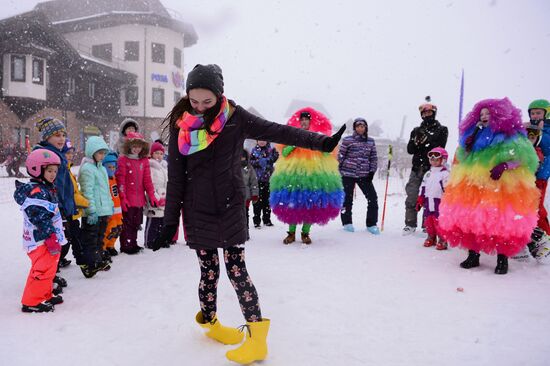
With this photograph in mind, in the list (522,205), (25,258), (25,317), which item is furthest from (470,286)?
(25,258)

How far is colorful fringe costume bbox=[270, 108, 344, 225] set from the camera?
6105 mm

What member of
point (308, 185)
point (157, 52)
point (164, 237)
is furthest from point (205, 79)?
point (157, 52)

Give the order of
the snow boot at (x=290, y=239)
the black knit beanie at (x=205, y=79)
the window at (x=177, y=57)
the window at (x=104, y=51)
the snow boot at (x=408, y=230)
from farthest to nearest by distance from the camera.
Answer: the window at (x=177, y=57)
the window at (x=104, y=51)
the snow boot at (x=408, y=230)
the snow boot at (x=290, y=239)
the black knit beanie at (x=205, y=79)

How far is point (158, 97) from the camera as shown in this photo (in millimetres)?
38312

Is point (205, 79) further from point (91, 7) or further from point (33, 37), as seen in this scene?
point (91, 7)

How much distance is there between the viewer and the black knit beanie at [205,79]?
2.56 meters

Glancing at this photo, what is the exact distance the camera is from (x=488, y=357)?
281cm

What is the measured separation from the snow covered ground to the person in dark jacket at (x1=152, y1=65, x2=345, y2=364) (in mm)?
567

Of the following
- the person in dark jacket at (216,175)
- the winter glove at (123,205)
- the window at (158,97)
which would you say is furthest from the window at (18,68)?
the person in dark jacket at (216,175)

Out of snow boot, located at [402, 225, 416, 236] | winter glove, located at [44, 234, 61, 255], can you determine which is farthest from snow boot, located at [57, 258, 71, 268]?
snow boot, located at [402, 225, 416, 236]

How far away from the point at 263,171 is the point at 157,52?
34.3m

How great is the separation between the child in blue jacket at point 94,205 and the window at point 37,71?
2672 cm

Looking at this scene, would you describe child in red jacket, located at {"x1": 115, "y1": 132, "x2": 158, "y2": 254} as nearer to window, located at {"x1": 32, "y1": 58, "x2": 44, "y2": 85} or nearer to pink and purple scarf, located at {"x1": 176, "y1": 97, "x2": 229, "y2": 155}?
pink and purple scarf, located at {"x1": 176, "y1": 97, "x2": 229, "y2": 155}

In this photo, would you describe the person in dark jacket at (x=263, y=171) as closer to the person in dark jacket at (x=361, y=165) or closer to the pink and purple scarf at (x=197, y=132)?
the person in dark jacket at (x=361, y=165)
